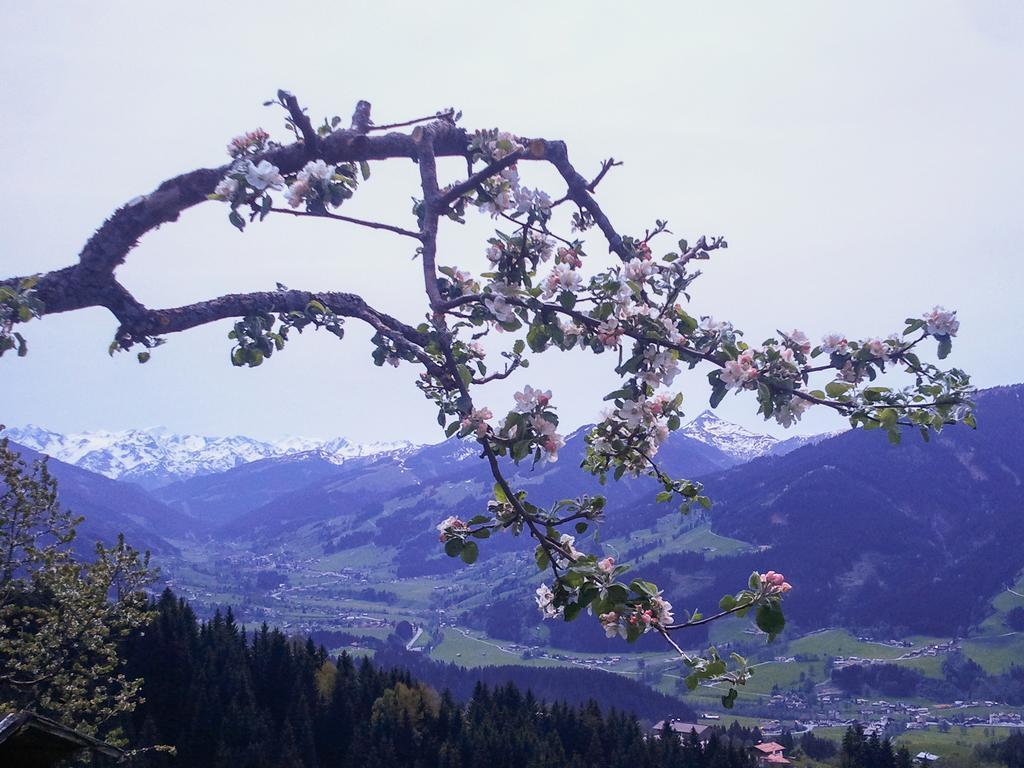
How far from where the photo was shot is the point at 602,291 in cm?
380

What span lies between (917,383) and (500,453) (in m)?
2.09

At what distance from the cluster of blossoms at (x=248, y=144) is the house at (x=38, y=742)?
3.37 metres

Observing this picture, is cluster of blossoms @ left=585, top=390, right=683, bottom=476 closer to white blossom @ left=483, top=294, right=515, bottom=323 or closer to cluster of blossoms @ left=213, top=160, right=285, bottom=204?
white blossom @ left=483, top=294, right=515, bottom=323

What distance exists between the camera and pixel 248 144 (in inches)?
198

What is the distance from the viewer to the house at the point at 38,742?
2.95m

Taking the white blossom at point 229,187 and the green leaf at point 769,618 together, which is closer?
the green leaf at point 769,618

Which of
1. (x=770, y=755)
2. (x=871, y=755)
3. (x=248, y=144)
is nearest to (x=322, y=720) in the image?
(x=871, y=755)

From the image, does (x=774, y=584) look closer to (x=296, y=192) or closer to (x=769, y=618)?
(x=769, y=618)

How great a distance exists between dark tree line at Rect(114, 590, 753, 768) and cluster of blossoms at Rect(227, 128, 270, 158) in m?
38.2

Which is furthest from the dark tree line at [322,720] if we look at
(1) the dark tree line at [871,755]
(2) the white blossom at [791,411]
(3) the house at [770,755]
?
(3) the house at [770,755]

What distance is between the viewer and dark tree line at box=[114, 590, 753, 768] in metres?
44.8

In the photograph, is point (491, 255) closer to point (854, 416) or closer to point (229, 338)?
point (229, 338)

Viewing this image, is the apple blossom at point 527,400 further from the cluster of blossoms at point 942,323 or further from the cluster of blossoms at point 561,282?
the cluster of blossoms at point 942,323

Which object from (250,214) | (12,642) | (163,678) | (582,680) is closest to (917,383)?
(250,214)
